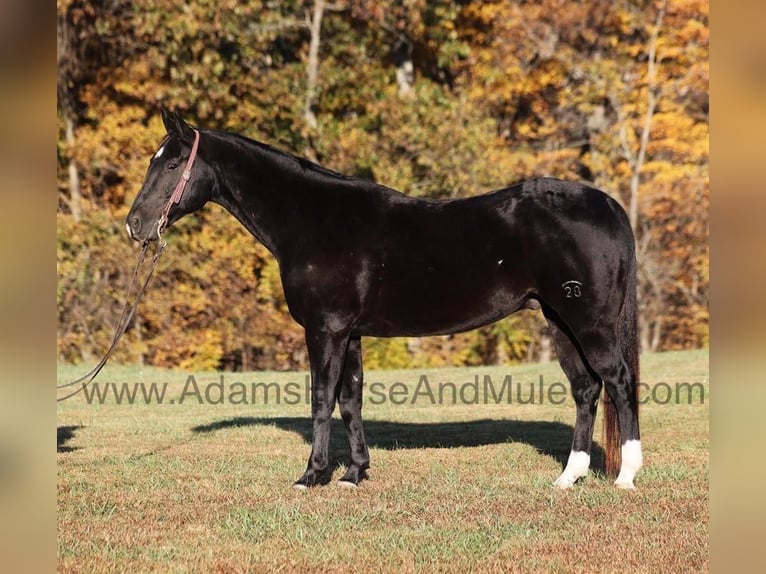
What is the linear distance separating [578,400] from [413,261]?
1442 mm

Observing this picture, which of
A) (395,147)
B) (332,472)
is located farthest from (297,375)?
(332,472)

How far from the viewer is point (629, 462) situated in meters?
5.57

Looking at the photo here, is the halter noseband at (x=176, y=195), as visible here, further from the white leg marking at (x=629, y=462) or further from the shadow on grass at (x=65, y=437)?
the white leg marking at (x=629, y=462)

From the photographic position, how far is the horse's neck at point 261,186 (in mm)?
6020

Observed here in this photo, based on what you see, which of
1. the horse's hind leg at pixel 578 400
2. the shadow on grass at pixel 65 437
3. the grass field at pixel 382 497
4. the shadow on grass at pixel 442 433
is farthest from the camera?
the shadow on grass at pixel 65 437

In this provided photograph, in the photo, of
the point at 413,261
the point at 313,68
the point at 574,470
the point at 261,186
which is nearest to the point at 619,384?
the point at 574,470

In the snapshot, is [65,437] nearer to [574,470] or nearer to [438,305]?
[438,305]

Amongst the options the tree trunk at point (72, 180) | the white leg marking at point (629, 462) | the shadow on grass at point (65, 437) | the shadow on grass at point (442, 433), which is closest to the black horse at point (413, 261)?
the white leg marking at point (629, 462)

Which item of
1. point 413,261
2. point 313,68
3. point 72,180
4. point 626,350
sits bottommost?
point 626,350

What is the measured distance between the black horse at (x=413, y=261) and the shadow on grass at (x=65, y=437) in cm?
275

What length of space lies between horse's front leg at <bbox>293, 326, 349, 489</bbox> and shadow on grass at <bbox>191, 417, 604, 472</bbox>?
0.92 m

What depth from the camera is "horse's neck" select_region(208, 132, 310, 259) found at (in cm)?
602

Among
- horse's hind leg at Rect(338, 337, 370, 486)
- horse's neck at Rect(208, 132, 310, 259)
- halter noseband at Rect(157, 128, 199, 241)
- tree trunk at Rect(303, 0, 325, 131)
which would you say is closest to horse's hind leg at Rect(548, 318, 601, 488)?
horse's hind leg at Rect(338, 337, 370, 486)
